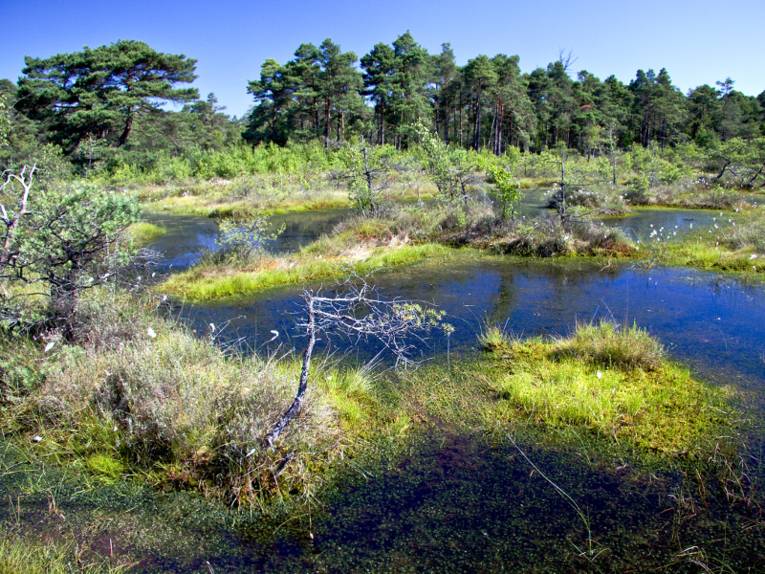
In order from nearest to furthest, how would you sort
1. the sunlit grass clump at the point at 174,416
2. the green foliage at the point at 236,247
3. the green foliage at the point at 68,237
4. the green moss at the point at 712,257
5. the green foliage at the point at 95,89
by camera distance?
1. the sunlit grass clump at the point at 174,416
2. the green foliage at the point at 68,237
3. the green moss at the point at 712,257
4. the green foliage at the point at 236,247
5. the green foliage at the point at 95,89

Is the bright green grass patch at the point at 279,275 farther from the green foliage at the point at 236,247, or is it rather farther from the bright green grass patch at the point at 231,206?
the bright green grass patch at the point at 231,206

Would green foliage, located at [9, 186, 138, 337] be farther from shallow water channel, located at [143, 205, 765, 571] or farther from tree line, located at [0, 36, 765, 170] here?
tree line, located at [0, 36, 765, 170]

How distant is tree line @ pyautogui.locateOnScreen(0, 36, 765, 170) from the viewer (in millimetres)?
42375

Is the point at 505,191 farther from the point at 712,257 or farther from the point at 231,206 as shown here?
the point at 231,206

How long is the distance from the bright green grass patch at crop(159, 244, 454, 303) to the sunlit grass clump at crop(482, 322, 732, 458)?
493 cm

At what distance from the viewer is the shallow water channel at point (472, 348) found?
4.70 m

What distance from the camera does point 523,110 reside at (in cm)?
5625

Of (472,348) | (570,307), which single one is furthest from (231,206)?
(472,348)

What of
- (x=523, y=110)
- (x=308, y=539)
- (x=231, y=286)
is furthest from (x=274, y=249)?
(x=523, y=110)

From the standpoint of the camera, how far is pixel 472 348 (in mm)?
9258

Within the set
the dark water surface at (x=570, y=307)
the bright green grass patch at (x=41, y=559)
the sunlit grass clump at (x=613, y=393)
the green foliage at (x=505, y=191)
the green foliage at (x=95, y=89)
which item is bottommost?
the bright green grass patch at (x=41, y=559)

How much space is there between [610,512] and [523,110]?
186 ft

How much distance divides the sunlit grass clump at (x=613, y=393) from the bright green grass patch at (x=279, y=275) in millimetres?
4926

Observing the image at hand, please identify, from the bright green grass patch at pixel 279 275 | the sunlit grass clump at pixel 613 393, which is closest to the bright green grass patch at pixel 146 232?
the bright green grass patch at pixel 279 275
